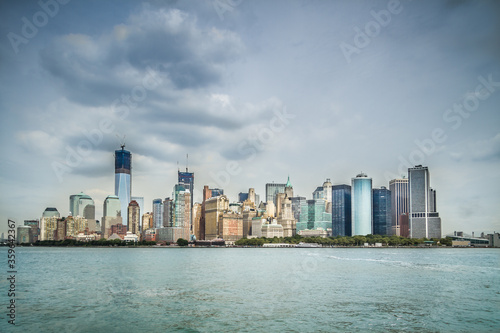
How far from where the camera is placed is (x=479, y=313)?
117 ft

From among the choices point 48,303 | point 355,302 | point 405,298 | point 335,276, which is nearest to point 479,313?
point 405,298

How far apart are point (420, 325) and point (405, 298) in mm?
11669

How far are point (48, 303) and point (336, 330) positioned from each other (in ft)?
88.5

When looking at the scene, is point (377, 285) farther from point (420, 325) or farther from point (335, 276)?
point (420, 325)

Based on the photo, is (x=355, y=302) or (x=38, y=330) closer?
(x=38, y=330)

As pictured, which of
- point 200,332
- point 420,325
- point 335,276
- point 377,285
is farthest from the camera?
point 335,276

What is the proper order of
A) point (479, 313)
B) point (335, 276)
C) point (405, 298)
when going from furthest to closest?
point (335, 276), point (405, 298), point (479, 313)

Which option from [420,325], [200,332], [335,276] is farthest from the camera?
[335,276]

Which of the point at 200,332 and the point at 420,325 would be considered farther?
the point at 420,325

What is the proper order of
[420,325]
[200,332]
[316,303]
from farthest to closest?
[316,303] < [420,325] < [200,332]

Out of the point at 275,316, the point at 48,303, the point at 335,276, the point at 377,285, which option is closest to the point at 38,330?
the point at 48,303

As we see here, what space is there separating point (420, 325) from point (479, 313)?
896 cm

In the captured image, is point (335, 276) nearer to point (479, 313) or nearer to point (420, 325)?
point (479, 313)

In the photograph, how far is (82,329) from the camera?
29453 millimetres
